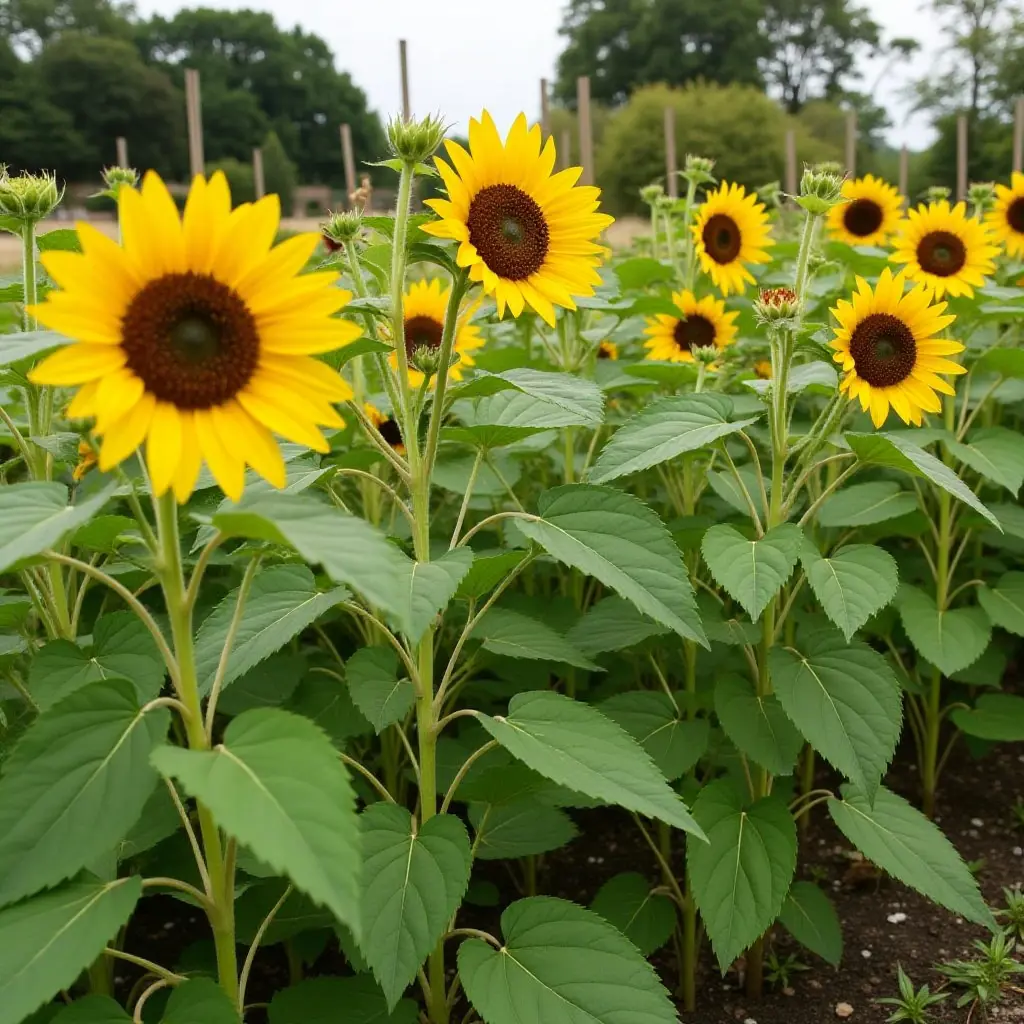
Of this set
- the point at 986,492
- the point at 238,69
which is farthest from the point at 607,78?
the point at 986,492

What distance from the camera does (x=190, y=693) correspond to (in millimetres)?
1312

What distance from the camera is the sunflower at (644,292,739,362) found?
11.4 feet

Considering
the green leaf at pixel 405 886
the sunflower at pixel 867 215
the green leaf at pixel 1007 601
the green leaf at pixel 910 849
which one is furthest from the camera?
the sunflower at pixel 867 215

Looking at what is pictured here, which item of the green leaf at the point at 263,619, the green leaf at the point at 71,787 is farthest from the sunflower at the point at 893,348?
the green leaf at the point at 71,787

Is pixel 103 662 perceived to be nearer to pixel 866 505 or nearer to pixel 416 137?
pixel 416 137

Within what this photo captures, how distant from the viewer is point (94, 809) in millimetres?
1209

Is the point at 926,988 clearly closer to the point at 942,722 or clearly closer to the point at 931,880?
the point at 931,880

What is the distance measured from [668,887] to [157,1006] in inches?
45.6

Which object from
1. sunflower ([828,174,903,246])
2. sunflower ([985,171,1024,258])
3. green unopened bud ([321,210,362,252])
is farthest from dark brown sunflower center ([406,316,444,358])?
sunflower ([985,171,1024,258])

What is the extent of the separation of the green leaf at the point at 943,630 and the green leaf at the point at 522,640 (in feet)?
3.34

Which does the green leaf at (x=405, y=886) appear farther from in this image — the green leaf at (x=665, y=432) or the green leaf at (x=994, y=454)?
the green leaf at (x=994, y=454)

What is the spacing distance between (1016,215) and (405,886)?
3867 millimetres

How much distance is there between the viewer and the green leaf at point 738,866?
1865mm

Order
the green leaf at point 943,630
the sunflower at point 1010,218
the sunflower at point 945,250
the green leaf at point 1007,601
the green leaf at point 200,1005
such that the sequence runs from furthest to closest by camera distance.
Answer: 1. the sunflower at point 1010,218
2. the sunflower at point 945,250
3. the green leaf at point 1007,601
4. the green leaf at point 943,630
5. the green leaf at point 200,1005
